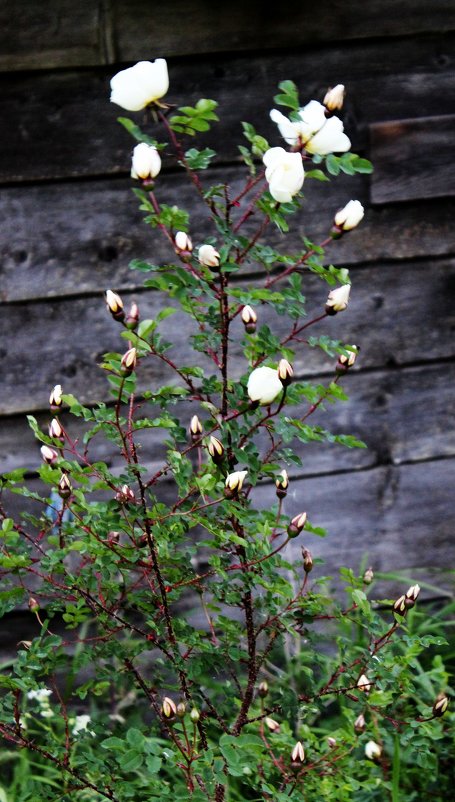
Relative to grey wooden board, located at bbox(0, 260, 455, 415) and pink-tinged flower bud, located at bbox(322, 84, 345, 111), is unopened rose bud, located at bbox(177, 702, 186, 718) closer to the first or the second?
pink-tinged flower bud, located at bbox(322, 84, 345, 111)

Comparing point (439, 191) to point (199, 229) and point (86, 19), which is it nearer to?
point (199, 229)

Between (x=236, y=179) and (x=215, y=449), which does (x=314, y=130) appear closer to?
(x=215, y=449)

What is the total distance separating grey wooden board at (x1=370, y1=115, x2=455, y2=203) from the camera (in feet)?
7.72

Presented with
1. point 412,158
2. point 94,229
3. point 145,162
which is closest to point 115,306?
point 145,162

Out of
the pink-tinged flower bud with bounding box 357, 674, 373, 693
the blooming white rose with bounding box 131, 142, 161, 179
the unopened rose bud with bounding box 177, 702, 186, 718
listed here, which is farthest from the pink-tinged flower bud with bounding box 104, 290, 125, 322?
the pink-tinged flower bud with bounding box 357, 674, 373, 693

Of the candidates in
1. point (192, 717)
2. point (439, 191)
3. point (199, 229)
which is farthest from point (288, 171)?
point (439, 191)

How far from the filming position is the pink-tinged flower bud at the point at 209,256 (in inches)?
49.9

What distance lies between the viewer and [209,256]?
127cm

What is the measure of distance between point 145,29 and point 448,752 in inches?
72.6

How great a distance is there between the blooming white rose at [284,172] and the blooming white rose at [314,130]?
78mm

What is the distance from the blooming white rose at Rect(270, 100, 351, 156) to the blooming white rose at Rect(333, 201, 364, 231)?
10 centimetres

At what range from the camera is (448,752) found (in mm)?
2016

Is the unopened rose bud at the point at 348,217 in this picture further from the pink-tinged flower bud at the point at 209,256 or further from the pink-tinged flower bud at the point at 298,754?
the pink-tinged flower bud at the point at 298,754

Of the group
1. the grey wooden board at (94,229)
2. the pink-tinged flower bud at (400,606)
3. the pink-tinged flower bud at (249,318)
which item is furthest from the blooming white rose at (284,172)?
the grey wooden board at (94,229)
